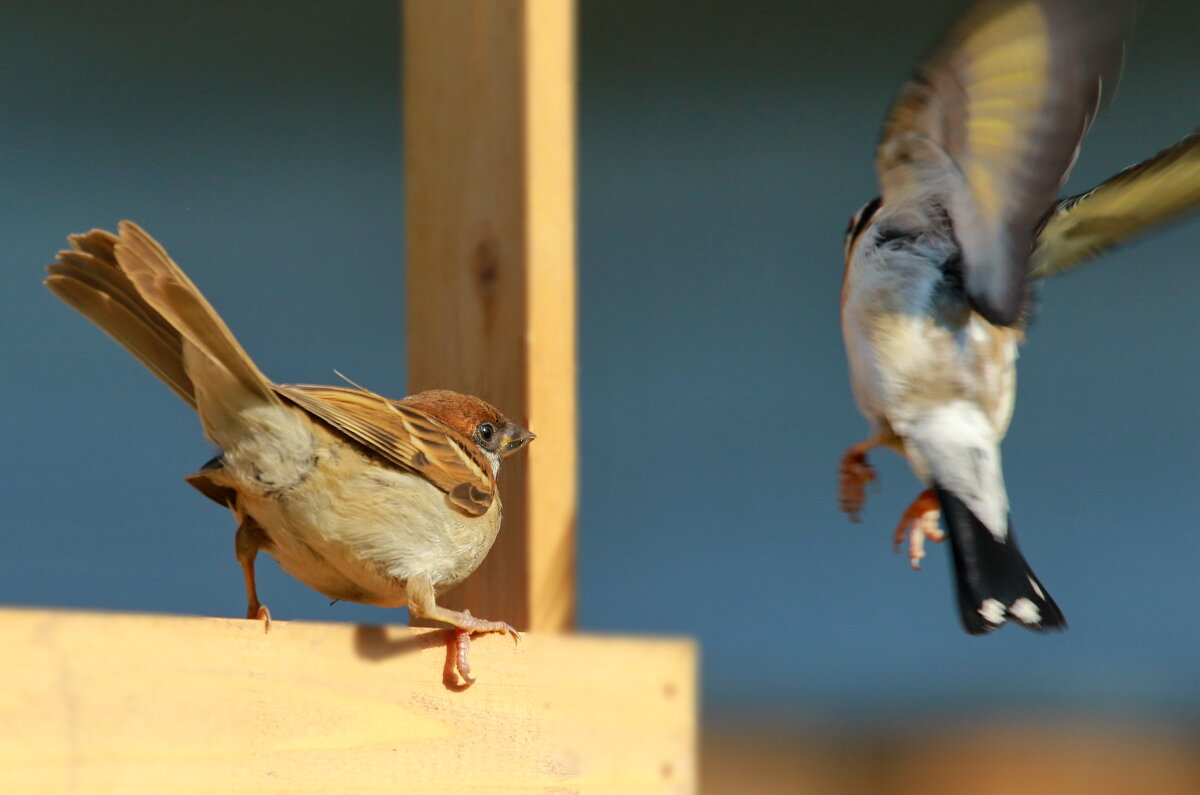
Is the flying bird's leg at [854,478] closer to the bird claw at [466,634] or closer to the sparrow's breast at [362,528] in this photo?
the sparrow's breast at [362,528]

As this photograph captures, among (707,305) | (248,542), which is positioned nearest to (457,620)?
→ (248,542)

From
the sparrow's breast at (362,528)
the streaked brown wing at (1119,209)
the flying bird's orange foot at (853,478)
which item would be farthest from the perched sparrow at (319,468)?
the streaked brown wing at (1119,209)

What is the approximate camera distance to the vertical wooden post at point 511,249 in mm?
2020

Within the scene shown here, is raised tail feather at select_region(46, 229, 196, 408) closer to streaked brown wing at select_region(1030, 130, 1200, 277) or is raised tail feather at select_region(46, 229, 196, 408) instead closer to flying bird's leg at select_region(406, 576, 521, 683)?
flying bird's leg at select_region(406, 576, 521, 683)

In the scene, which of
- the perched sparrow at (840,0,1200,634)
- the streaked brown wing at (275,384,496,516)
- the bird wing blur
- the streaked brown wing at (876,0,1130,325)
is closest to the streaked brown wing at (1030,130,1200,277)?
the perched sparrow at (840,0,1200,634)

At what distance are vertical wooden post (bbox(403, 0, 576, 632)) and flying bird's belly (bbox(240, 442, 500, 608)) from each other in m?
0.13

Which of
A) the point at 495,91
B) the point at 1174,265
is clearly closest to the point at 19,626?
the point at 495,91

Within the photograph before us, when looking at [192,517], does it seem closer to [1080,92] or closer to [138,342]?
[138,342]

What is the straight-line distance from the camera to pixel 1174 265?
158 inches

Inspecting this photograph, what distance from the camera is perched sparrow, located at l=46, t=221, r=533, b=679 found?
1675mm

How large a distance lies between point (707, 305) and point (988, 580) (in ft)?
6.32

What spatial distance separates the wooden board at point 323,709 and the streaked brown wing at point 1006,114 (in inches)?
35.2

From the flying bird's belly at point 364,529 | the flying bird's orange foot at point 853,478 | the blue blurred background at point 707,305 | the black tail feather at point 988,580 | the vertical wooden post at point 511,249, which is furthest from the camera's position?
the blue blurred background at point 707,305

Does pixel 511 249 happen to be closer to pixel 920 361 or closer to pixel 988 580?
pixel 920 361
